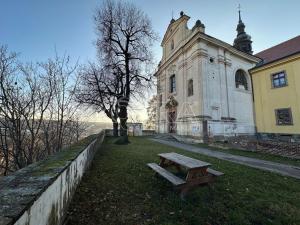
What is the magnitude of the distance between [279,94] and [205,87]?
6499 millimetres

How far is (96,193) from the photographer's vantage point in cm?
385

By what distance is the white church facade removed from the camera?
52.0ft

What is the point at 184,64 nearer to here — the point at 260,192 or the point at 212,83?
the point at 212,83

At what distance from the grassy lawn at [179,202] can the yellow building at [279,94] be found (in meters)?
12.4

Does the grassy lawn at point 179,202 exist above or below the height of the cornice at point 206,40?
below

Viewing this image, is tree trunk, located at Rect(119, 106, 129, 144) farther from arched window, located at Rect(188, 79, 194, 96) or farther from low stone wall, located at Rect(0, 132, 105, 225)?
low stone wall, located at Rect(0, 132, 105, 225)

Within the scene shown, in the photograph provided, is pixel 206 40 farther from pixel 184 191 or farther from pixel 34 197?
pixel 34 197

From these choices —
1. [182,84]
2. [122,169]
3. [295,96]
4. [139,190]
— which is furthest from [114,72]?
[295,96]

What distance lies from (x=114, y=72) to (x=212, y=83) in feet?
28.9

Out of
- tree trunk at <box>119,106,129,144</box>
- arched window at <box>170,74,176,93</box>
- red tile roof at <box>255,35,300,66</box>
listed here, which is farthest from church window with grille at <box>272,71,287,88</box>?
tree trunk at <box>119,106,129,144</box>

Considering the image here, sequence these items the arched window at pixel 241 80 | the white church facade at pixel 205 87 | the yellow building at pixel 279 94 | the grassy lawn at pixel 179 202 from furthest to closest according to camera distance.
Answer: the arched window at pixel 241 80 → the white church facade at pixel 205 87 → the yellow building at pixel 279 94 → the grassy lawn at pixel 179 202

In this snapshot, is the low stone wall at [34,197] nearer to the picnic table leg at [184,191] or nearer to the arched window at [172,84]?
the picnic table leg at [184,191]

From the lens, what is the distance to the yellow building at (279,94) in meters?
14.6

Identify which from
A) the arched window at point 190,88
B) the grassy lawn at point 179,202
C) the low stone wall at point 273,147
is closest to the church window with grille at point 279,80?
the arched window at point 190,88
